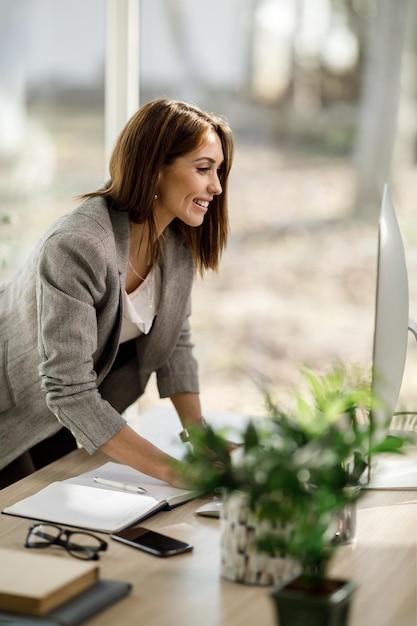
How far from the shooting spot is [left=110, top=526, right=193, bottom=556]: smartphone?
1.53 m

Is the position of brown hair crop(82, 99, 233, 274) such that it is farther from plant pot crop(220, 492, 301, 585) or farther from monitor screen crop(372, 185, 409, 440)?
plant pot crop(220, 492, 301, 585)

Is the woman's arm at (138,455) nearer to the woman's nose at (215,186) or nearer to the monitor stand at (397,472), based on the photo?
the monitor stand at (397,472)

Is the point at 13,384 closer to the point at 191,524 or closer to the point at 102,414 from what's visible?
the point at 102,414

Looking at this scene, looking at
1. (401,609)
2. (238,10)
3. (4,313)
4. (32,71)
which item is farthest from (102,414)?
(238,10)

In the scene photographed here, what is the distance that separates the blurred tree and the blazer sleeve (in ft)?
8.90

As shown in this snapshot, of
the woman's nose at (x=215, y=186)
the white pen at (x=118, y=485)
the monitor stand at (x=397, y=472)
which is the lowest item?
the monitor stand at (x=397, y=472)

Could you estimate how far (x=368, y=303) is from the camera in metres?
4.55

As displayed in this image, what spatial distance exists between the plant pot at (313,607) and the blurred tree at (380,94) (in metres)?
3.40

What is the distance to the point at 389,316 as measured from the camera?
1.71 metres

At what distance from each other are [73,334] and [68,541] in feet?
1.48

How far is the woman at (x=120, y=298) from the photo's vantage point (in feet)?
6.03

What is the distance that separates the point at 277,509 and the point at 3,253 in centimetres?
224

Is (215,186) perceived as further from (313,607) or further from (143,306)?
(313,607)

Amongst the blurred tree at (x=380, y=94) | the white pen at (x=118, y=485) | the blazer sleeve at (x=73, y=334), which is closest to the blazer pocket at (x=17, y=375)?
the blazer sleeve at (x=73, y=334)
